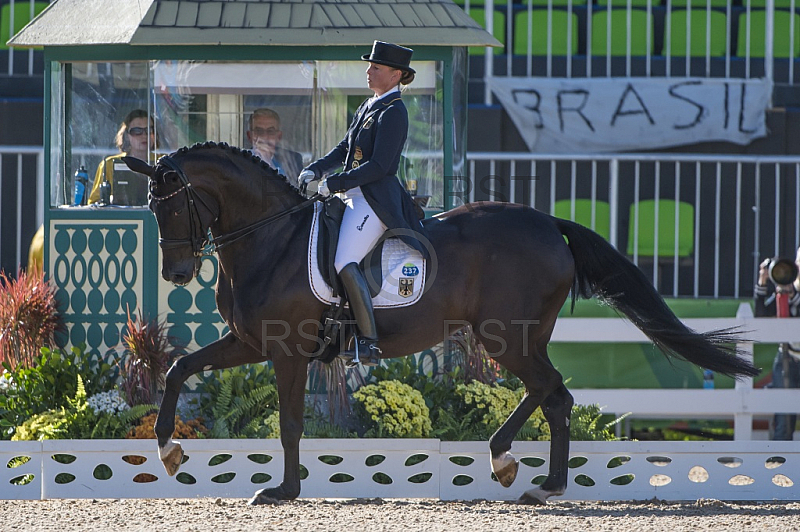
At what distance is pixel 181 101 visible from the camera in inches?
339

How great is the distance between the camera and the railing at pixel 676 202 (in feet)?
36.3

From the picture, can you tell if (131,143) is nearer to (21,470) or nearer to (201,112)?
(201,112)

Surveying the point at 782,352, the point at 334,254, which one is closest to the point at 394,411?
the point at 334,254

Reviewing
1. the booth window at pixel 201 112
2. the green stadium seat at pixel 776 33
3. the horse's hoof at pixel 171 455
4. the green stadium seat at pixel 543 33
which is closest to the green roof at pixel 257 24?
the booth window at pixel 201 112

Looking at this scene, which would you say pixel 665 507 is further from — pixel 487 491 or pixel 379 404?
pixel 379 404

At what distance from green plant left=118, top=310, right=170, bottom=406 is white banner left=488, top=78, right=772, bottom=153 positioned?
5723 millimetres

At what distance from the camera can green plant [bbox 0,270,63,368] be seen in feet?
26.4

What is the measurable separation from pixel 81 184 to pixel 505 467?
3.96 meters

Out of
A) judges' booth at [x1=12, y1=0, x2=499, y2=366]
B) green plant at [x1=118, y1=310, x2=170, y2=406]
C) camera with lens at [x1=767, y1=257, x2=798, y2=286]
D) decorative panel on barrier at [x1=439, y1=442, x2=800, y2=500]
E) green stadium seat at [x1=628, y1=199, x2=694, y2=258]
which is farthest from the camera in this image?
green stadium seat at [x1=628, y1=199, x2=694, y2=258]

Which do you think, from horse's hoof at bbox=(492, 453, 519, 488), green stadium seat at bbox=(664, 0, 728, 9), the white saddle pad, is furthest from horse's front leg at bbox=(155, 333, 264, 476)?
green stadium seat at bbox=(664, 0, 728, 9)

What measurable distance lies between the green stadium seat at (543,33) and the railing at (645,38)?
0.01 m

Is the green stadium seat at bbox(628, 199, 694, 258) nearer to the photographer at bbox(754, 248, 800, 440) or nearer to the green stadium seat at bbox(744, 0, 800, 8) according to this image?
the photographer at bbox(754, 248, 800, 440)

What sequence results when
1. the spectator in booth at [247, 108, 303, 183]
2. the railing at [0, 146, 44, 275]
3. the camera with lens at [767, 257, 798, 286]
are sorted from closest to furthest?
the spectator in booth at [247, 108, 303, 183]
the camera with lens at [767, 257, 798, 286]
the railing at [0, 146, 44, 275]

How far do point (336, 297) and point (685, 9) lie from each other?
26.7 feet
